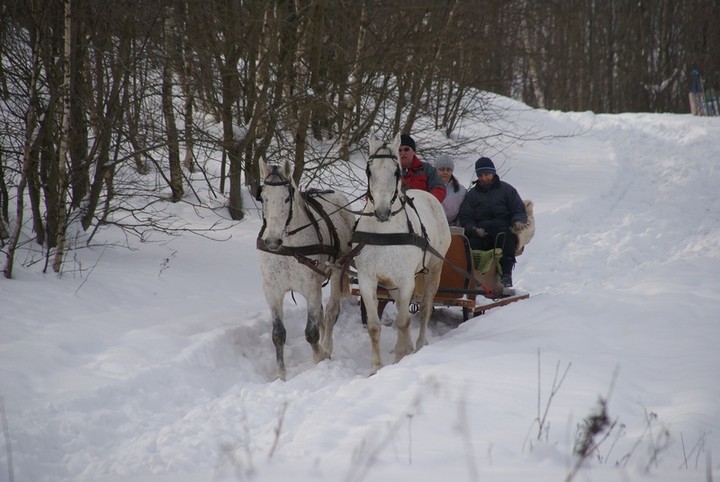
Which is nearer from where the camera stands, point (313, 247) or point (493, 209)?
point (313, 247)

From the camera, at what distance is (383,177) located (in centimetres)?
562

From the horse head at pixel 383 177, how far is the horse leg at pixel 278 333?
126 cm

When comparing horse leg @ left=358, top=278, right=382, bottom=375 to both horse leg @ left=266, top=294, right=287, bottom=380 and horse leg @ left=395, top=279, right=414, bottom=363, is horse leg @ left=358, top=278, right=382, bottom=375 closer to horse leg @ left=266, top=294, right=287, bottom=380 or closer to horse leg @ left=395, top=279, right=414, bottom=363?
horse leg @ left=395, top=279, right=414, bottom=363

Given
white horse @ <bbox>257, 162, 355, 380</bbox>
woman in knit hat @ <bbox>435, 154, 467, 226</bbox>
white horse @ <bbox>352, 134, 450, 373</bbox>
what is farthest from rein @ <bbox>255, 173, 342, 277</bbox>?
woman in knit hat @ <bbox>435, 154, 467, 226</bbox>

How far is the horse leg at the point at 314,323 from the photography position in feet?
20.0

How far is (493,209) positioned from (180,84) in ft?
13.6

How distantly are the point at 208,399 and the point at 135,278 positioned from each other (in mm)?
3618

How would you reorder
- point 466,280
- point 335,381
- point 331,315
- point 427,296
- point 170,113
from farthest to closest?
point 170,113
point 466,280
point 427,296
point 331,315
point 335,381

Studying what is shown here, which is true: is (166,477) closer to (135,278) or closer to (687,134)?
(135,278)

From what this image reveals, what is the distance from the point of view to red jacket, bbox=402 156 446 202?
766cm

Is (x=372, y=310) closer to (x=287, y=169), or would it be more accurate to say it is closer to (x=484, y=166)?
(x=287, y=169)

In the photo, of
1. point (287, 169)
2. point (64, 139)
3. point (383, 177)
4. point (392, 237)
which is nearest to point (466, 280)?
point (392, 237)

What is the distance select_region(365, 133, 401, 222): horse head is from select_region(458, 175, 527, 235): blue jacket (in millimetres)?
2203

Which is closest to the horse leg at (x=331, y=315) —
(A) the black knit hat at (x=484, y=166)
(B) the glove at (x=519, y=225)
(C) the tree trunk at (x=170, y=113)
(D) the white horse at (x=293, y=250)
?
(D) the white horse at (x=293, y=250)
